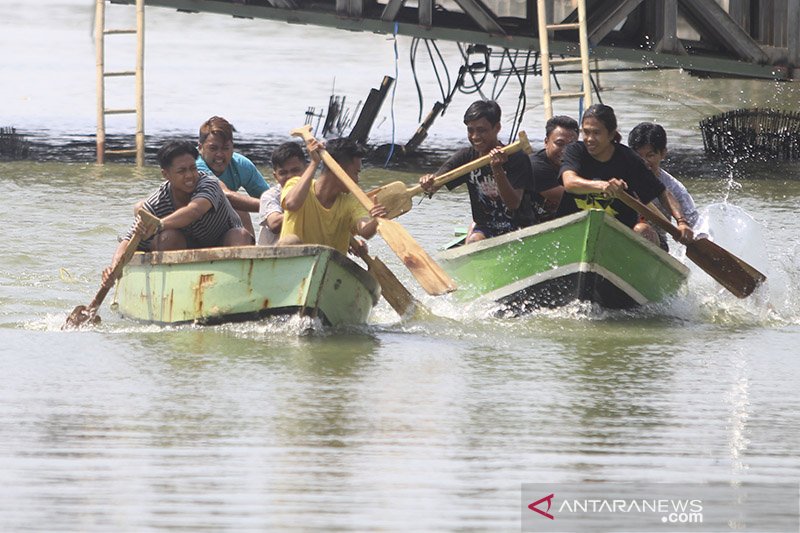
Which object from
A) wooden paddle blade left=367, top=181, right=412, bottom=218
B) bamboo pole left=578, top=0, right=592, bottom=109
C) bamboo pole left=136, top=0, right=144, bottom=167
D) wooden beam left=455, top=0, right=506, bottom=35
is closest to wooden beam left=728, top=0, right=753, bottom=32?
bamboo pole left=578, top=0, right=592, bottom=109

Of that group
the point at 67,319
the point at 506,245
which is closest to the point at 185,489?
the point at 67,319

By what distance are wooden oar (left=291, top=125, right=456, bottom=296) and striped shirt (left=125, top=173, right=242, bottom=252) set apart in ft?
2.15

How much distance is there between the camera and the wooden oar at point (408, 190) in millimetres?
9883

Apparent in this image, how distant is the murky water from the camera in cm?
590

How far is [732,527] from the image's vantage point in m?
5.56

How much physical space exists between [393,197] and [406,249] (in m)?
0.50

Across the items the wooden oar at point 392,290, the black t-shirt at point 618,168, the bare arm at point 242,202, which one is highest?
the black t-shirt at point 618,168

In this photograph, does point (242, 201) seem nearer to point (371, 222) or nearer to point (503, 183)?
point (371, 222)

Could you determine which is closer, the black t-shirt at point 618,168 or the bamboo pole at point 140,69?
the black t-shirt at point 618,168

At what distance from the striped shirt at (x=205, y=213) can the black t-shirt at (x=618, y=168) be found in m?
2.13

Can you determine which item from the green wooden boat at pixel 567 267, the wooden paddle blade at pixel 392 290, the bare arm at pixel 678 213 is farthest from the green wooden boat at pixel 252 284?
the bare arm at pixel 678 213

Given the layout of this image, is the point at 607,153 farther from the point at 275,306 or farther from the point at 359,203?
the point at 275,306

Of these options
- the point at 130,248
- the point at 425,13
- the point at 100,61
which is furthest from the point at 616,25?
the point at 130,248

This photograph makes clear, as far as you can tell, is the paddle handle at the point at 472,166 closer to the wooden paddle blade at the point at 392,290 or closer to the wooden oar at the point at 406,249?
the wooden oar at the point at 406,249
